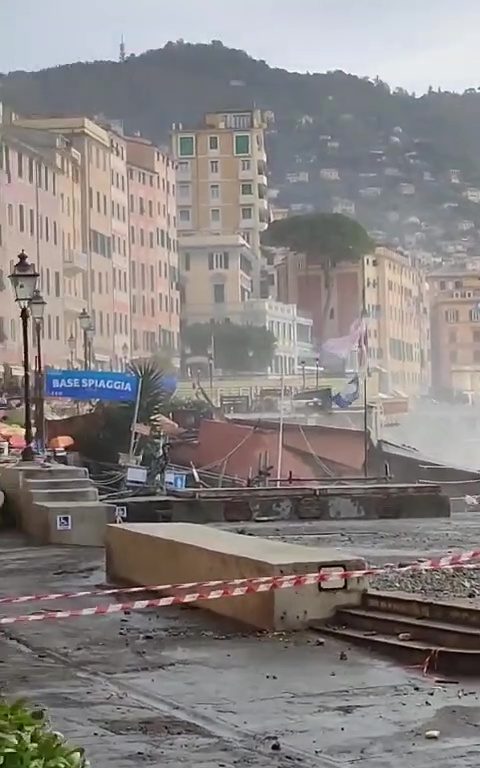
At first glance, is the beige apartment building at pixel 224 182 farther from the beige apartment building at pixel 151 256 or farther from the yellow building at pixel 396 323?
the yellow building at pixel 396 323

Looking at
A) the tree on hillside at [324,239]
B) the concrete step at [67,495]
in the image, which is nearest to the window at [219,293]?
the tree on hillside at [324,239]

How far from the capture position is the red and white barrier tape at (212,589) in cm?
952

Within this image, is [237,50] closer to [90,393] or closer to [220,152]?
[220,152]

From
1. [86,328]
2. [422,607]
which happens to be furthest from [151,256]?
[422,607]

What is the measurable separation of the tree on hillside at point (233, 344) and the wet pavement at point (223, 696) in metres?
90.5

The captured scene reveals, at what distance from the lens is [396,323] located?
395ft

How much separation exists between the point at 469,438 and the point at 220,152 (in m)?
31.8

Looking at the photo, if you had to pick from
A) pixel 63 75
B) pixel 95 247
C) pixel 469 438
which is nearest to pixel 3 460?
pixel 95 247

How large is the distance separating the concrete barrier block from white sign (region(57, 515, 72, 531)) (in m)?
4.44

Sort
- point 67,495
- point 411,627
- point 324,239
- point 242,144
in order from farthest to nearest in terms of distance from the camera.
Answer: point 324,239 < point 242,144 < point 67,495 < point 411,627

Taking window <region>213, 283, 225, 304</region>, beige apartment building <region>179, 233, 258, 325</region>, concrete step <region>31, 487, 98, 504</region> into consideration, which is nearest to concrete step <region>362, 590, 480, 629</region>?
concrete step <region>31, 487, 98, 504</region>

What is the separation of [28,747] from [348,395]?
265ft

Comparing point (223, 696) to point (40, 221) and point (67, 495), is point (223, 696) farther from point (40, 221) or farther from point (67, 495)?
point (40, 221)

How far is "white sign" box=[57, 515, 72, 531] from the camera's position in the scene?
17484 mm
